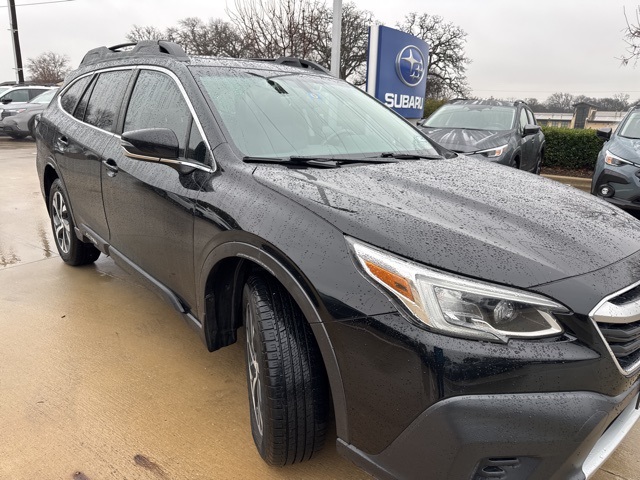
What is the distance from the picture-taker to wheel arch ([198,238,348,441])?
1645 millimetres

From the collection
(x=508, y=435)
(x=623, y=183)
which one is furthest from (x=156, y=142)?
(x=623, y=183)

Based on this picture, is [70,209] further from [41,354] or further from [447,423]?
[447,423]

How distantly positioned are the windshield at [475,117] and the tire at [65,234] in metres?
6.03

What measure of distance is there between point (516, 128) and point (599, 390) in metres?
7.31

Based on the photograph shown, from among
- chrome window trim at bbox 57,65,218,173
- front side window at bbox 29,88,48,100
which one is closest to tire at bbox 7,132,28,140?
front side window at bbox 29,88,48,100

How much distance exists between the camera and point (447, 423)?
1373 millimetres

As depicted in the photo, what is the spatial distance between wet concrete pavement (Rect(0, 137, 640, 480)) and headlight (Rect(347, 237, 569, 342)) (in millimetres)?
1070

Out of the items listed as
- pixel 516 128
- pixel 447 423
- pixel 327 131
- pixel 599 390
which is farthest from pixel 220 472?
pixel 516 128

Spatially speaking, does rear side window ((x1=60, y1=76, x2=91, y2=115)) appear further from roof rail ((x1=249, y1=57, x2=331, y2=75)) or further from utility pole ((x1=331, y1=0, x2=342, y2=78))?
utility pole ((x1=331, y1=0, x2=342, y2=78))

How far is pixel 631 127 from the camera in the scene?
709cm

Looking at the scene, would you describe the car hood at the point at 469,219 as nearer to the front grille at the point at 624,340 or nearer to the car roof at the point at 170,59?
the front grille at the point at 624,340

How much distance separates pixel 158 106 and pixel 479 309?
2241 millimetres

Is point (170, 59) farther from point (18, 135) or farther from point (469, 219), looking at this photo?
point (18, 135)

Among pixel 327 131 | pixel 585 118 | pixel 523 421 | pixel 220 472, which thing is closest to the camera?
pixel 523 421
